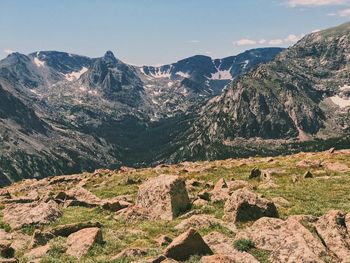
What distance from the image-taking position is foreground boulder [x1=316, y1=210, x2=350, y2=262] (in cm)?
2259

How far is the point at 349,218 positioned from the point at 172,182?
14007mm

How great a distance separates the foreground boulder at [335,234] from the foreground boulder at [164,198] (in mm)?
11643

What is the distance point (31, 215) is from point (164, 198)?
10.0 meters

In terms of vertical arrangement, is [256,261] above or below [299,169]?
above

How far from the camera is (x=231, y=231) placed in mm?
27672

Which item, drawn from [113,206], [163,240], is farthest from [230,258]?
Answer: [113,206]

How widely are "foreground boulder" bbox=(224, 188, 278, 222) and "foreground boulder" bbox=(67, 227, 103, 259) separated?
891 centimetres

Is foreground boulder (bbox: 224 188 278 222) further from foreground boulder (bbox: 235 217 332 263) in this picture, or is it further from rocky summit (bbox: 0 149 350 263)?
foreground boulder (bbox: 235 217 332 263)

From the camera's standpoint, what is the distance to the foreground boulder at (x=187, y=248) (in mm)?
22156

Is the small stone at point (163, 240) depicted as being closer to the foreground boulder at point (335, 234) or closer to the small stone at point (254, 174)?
the foreground boulder at point (335, 234)

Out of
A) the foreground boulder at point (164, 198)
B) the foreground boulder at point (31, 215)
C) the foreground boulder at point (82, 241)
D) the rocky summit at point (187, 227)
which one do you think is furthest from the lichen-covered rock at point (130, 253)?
the foreground boulder at point (31, 215)

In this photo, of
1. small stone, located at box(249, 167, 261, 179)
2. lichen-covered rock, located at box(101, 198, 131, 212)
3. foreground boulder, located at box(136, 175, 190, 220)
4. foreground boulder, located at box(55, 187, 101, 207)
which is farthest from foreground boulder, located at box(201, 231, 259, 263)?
small stone, located at box(249, 167, 261, 179)

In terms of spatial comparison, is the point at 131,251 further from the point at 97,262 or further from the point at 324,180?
the point at 324,180

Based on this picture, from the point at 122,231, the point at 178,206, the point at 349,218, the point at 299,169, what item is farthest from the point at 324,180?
the point at 122,231
